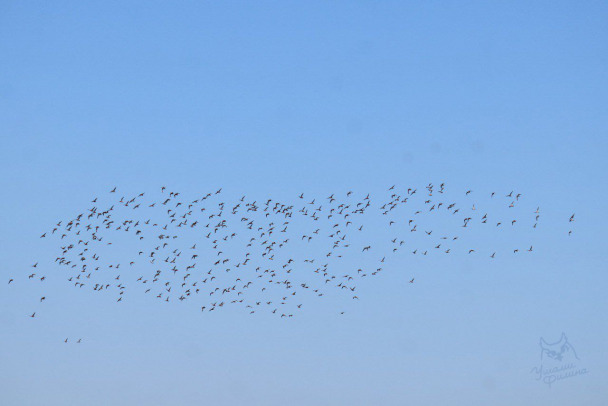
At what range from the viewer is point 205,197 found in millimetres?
83438

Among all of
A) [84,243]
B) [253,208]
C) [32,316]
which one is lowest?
[32,316]

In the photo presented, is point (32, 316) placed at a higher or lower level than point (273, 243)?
lower

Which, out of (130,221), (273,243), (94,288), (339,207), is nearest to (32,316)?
(94,288)

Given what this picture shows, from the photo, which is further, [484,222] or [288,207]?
[288,207]

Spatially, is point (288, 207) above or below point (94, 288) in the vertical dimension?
above

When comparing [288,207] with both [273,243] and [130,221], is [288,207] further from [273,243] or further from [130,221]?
[130,221]

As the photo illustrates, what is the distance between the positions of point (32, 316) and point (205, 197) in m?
19.1

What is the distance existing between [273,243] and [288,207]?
186 inches

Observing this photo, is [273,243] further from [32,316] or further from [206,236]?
[32,316]

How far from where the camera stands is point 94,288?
87812 millimetres

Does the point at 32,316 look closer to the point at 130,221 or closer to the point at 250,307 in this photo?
the point at 130,221

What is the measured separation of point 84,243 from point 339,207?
23.3 m

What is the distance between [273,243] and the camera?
8512 centimetres

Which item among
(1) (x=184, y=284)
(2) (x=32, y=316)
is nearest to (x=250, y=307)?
(1) (x=184, y=284)
